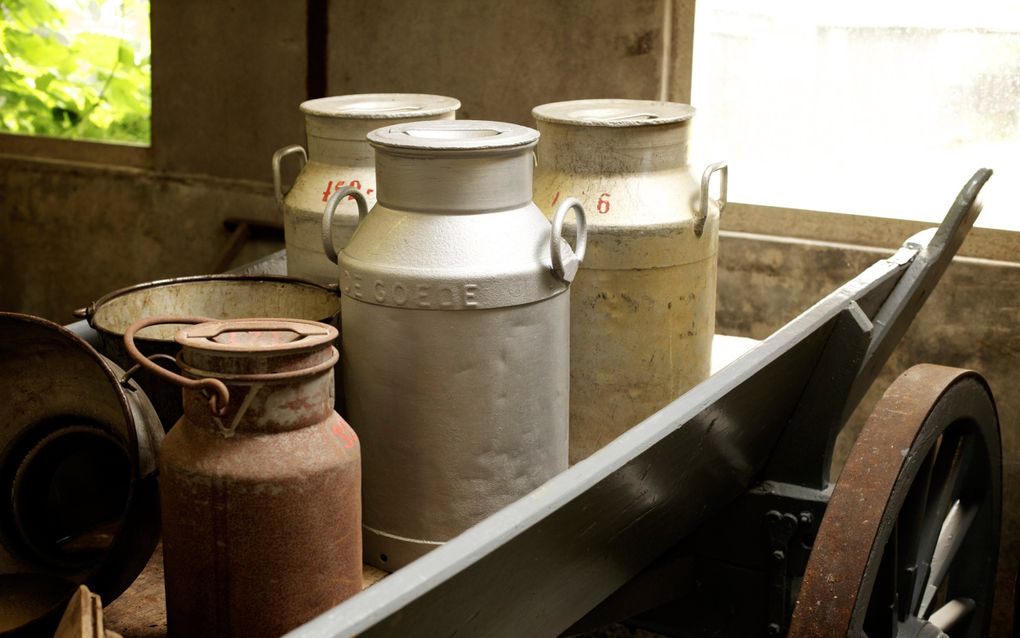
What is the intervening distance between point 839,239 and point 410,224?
175 centimetres

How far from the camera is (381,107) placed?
2279 mm

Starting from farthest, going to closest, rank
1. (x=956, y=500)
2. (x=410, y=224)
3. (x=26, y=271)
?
(x=26, y=271), (x=956, y=500), (x=410, y=224)

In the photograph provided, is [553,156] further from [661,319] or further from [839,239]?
[839,239]

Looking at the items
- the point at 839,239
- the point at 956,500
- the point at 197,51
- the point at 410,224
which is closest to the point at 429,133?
the point at 410,224

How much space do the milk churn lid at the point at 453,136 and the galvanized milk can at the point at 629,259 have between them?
0.25m

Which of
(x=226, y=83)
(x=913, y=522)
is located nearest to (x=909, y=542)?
(x=913, y=522)

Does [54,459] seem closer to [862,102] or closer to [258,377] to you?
[258,377]

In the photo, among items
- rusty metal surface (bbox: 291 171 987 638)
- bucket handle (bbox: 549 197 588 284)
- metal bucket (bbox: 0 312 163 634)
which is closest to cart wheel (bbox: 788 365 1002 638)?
rusty metal surface (bbox: 291 171 987 638)

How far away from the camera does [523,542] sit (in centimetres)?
130

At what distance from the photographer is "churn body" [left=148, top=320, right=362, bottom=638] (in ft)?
4.71

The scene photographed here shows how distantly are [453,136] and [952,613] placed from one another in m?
1.44

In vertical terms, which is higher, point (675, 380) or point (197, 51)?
point (197, 51)

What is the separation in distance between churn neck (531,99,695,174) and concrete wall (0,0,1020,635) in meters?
1.08

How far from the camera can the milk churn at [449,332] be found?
1.71 m
